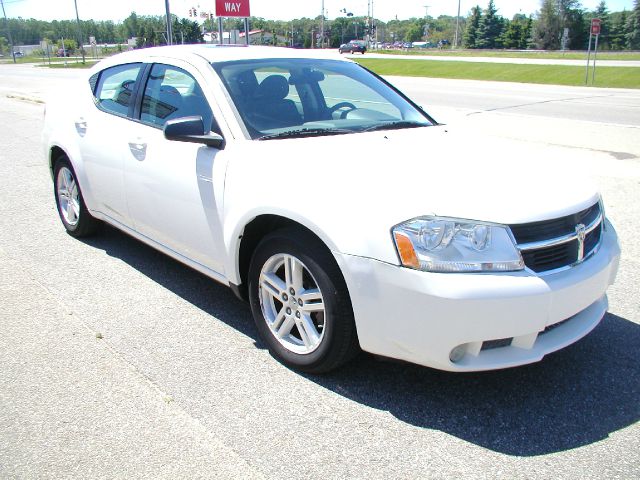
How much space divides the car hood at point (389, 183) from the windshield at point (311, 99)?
0.77 ft

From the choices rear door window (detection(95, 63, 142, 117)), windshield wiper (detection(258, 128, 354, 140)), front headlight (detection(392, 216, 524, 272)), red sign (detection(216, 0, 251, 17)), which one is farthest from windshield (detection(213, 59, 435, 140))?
red sign (detection(216, 0, 251, 17))

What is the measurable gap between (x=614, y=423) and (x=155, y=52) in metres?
3.91

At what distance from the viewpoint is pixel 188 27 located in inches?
3125

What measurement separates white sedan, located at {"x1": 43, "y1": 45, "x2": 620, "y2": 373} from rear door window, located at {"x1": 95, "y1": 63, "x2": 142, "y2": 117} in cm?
3

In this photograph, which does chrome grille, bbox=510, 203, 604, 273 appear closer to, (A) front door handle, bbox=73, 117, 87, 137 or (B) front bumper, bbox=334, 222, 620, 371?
(B) front bumper, bbox=334, 222, 620, 371

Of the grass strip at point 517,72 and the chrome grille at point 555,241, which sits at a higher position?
the chrome grille at point 555,241

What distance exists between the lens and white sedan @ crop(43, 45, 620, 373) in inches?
109

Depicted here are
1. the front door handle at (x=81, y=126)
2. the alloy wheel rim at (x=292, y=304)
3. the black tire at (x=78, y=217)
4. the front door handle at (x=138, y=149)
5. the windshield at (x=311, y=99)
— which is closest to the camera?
the alloy wheel rim at (x=292, y=304)

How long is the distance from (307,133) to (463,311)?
1602 mm

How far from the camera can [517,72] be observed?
30906mm

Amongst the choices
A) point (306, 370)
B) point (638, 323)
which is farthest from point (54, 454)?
point (638, 323)

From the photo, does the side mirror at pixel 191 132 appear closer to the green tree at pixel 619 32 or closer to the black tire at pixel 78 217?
the black tire at pixel 78 217

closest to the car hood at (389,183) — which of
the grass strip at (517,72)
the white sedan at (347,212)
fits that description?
the white sedan at (347,212)

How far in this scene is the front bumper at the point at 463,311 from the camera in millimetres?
2703
